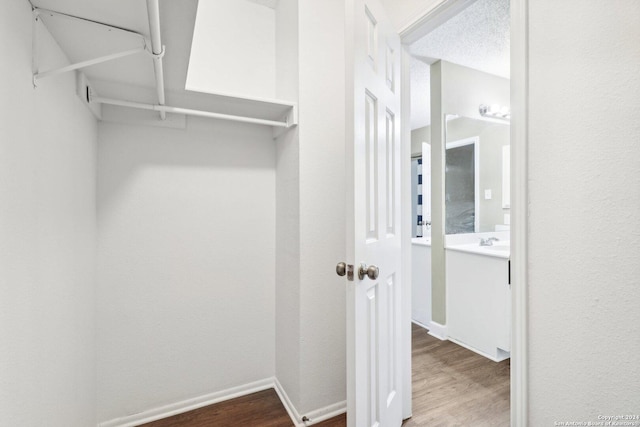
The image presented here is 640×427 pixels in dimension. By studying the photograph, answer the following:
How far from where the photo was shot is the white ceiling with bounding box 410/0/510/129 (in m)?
2.17

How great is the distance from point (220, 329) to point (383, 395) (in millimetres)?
1063

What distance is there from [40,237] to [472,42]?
3.09 meters

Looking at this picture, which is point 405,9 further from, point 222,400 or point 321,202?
point 222,400

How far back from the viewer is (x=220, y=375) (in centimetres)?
188

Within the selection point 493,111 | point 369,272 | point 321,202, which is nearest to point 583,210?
point 369,272

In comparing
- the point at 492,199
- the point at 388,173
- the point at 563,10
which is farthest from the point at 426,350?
the point at 563,10

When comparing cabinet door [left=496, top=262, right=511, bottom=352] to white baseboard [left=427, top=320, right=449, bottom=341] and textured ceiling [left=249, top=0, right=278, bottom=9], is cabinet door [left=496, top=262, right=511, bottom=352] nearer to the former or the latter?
white baseboard [left=427, top=320, right=449, bottom=341]

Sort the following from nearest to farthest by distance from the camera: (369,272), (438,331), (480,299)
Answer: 1. (369,272)
2. (480,299)
3. (438,331)

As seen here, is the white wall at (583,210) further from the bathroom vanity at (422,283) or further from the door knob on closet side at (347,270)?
the bathroom vanity at (422,283)

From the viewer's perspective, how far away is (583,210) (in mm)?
833

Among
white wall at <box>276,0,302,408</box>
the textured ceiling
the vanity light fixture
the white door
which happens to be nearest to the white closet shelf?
white wall at <box>276,0,302,408</box>

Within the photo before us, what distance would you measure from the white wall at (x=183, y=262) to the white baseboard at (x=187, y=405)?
0.03 metres

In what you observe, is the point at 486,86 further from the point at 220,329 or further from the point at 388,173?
the point at 220,329

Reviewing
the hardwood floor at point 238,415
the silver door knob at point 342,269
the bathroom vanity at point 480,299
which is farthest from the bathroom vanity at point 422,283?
the silver door knob at point 342,269
